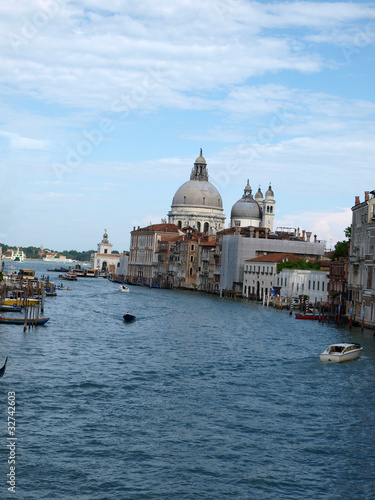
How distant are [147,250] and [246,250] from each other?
49.4m

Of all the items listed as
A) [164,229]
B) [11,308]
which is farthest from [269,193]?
[11,308]

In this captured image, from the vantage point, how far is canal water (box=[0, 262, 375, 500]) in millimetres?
17141

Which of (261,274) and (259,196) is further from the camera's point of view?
(259,196)

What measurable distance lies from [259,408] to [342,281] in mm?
41308

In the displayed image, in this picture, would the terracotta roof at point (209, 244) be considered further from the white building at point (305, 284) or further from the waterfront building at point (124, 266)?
the waterfront building at point (124, 266)

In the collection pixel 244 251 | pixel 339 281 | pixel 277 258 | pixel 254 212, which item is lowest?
pixel 339 281

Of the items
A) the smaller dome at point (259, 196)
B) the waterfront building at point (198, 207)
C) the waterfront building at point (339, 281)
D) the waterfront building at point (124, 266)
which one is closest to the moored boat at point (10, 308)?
the waterfront building at point (339, 281)

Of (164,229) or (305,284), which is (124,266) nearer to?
(164,229)

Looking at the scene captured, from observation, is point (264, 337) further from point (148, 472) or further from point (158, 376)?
point (148, 472)

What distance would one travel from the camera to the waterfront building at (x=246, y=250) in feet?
345

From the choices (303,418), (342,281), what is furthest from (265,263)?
(303,418)

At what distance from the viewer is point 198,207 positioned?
16788 cm

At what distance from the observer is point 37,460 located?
712 inches

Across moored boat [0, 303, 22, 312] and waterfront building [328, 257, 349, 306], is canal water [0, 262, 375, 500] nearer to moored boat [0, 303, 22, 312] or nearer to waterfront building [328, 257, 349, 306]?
moored boat [0, 303, 22, 312]
